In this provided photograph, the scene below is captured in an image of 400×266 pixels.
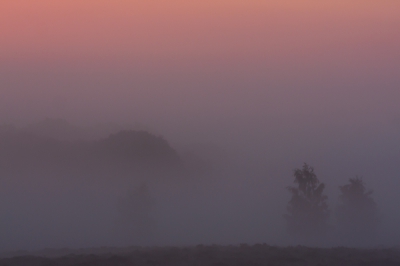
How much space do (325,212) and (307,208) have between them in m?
3.26

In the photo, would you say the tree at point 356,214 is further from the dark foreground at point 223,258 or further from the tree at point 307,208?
the dark foreground at point 223,258

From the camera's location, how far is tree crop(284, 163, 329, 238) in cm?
8250

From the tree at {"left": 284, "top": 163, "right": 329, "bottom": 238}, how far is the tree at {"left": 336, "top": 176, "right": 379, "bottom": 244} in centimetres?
280

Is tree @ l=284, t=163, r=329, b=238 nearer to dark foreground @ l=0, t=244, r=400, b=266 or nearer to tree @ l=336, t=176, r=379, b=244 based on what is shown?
tree @ l=336, t=176, r=379, b=244

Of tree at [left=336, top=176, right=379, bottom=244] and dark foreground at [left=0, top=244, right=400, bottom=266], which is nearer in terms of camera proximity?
dark foreground at [left=0, top=244, right=400, bottom=266]

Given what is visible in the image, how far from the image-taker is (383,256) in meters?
29.1

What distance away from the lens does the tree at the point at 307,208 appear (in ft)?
271

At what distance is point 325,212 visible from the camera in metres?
85.5

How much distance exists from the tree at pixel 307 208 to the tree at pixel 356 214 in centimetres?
280

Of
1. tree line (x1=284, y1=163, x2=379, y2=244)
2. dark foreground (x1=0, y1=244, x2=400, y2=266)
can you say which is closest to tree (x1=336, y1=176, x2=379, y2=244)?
tree line (x1=284, y1=163, x2=379, y2=244)

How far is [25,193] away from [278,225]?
80.0 metres

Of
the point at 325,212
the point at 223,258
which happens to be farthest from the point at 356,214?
the point at 223,258

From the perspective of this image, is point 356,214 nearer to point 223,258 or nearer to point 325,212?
point 325,212

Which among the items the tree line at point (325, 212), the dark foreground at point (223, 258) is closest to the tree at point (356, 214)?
the tree line at point (325, 212)
